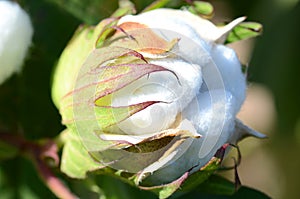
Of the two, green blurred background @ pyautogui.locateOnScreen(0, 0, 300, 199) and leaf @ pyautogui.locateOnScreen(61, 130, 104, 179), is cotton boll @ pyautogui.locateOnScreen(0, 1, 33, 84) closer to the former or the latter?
leaf @ pyautogui.locateOnScreen(61, 130, 104, 179)

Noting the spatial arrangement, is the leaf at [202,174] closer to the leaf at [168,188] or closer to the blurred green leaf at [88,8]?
the leaf at [168,188]

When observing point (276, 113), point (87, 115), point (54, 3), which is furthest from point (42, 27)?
point (276, 113)

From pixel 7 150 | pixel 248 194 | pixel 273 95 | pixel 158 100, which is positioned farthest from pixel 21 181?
pixel 273 95

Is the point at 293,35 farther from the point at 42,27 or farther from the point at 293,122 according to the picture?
the point at 42,27

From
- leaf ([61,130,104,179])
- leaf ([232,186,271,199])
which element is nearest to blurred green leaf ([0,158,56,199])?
leaf ([61,130,104,179])

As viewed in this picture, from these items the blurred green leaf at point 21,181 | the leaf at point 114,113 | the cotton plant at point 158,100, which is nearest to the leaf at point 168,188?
the cotton plant at point 158,100

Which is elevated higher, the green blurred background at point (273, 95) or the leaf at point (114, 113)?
the leaf at point (114, 113)

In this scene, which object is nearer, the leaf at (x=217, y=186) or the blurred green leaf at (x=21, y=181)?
the leaf at (x=217, y=186)
